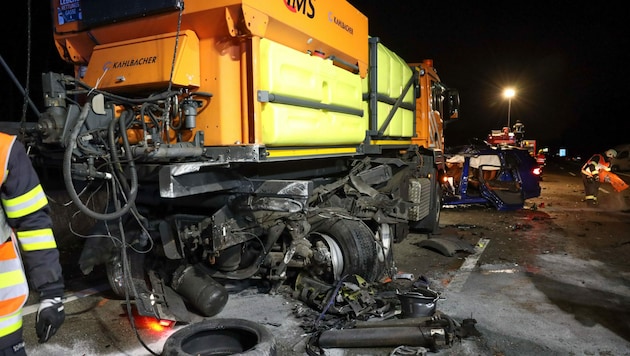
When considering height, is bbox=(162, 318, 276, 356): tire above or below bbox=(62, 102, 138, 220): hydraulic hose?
below

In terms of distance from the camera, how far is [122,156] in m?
3.32

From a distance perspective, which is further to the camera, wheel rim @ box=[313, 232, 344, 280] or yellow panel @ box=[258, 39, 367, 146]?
wheel rim @ box=[313, 232, 344, 280]

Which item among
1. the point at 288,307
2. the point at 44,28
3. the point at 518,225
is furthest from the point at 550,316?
the point at 44,28

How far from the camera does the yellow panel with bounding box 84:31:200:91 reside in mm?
3523

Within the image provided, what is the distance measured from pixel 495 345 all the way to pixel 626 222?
7562mm

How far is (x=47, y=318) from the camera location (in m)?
2.30

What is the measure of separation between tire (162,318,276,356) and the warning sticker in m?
2.89

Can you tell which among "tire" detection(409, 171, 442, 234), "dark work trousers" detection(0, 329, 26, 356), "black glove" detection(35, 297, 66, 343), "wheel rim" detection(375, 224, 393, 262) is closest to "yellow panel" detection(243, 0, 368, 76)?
"wheel rim" detection(375, 224, 393, 262)

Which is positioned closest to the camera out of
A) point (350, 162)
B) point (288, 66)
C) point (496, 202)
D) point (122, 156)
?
point (122, 156)

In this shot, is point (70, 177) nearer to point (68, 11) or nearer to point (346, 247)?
point (68, 11)

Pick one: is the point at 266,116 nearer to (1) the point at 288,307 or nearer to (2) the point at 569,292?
(1) the point at 288,307

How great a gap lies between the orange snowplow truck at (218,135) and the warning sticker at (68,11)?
0.05 ft

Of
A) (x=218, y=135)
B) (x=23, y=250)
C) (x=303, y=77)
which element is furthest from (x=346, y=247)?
(x=23, y=250)

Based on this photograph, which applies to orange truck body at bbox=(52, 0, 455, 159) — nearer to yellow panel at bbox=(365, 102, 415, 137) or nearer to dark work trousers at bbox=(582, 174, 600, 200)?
yellow panel at bbox=(365, 102, 415, 137)
